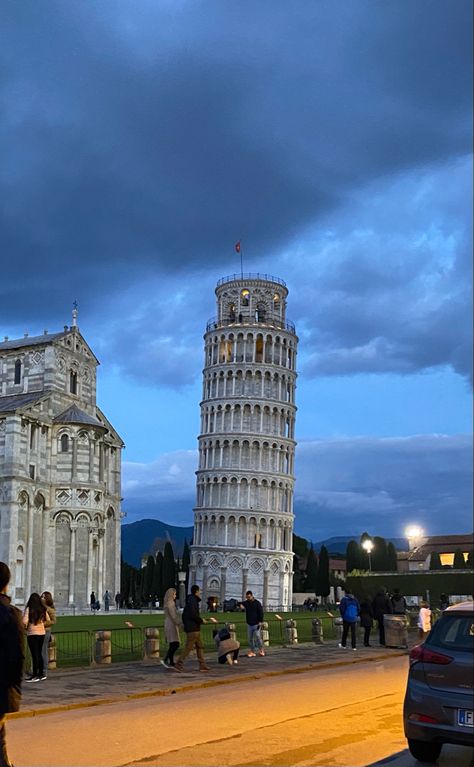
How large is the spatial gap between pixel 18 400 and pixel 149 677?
164 ft

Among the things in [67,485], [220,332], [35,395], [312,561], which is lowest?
[312,561]

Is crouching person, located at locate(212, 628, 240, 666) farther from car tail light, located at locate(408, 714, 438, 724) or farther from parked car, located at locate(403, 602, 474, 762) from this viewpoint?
car tail light, located at locate(408, 714, 438, 724)

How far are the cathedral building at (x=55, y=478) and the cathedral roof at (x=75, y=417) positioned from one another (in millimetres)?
75

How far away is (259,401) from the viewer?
324 ft

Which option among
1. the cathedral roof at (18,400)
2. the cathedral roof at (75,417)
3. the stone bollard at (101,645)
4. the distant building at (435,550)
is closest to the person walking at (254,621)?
the stone bollard at (101,645)

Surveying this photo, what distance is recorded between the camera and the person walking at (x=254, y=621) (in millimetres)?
25141

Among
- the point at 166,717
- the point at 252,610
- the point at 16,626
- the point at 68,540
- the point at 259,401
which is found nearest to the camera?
the point at 16,626

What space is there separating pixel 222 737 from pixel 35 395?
5718 centimetres

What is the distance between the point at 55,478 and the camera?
65.1 meters

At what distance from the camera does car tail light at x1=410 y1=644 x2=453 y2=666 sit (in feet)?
31.2

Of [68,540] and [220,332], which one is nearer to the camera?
[68,540]

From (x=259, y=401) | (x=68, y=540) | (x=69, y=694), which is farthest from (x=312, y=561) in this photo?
(x=69, y=694)

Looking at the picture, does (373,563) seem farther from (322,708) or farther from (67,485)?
(322,708)

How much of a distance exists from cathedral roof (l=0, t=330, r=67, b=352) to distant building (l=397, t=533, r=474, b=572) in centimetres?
6926
